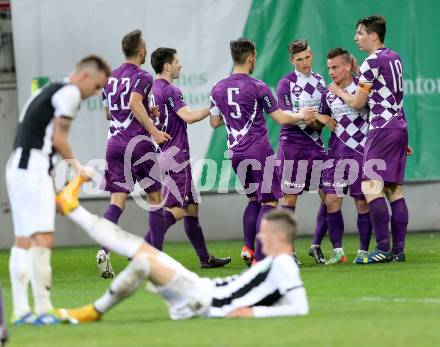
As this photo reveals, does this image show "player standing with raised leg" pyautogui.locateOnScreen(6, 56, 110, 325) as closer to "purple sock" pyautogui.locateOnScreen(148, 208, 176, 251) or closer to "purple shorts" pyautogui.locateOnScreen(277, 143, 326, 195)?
"purple sock" pyautogui.locateOnScreen(148, 208, 176, 251)

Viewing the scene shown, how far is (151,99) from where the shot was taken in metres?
13.2

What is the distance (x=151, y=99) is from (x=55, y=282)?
2407mm

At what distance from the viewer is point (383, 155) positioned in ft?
41.0

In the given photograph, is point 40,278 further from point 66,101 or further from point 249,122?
point 249,122

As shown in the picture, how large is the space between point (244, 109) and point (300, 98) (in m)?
1.17

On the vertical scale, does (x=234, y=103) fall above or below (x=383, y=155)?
above

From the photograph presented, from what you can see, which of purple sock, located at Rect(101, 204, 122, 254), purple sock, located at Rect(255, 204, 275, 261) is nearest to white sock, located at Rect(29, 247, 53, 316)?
purple sock, located at Rect(255, 204, 275, 261)

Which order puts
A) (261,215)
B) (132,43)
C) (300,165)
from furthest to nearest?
(300,165), (132,43), (261,215)

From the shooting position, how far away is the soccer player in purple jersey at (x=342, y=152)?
12.9 m

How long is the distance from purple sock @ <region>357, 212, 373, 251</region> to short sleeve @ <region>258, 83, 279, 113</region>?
6.02 feet

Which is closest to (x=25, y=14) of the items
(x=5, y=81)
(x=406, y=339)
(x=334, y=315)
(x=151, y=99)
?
(x=5, y=81)

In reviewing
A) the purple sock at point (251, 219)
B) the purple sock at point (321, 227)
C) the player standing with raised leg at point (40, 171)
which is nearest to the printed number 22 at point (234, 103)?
the purple sock at point (251, 219)

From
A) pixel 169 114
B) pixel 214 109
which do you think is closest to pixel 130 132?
pixel 169 114

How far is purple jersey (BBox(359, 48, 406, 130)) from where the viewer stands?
1245 centimetres
